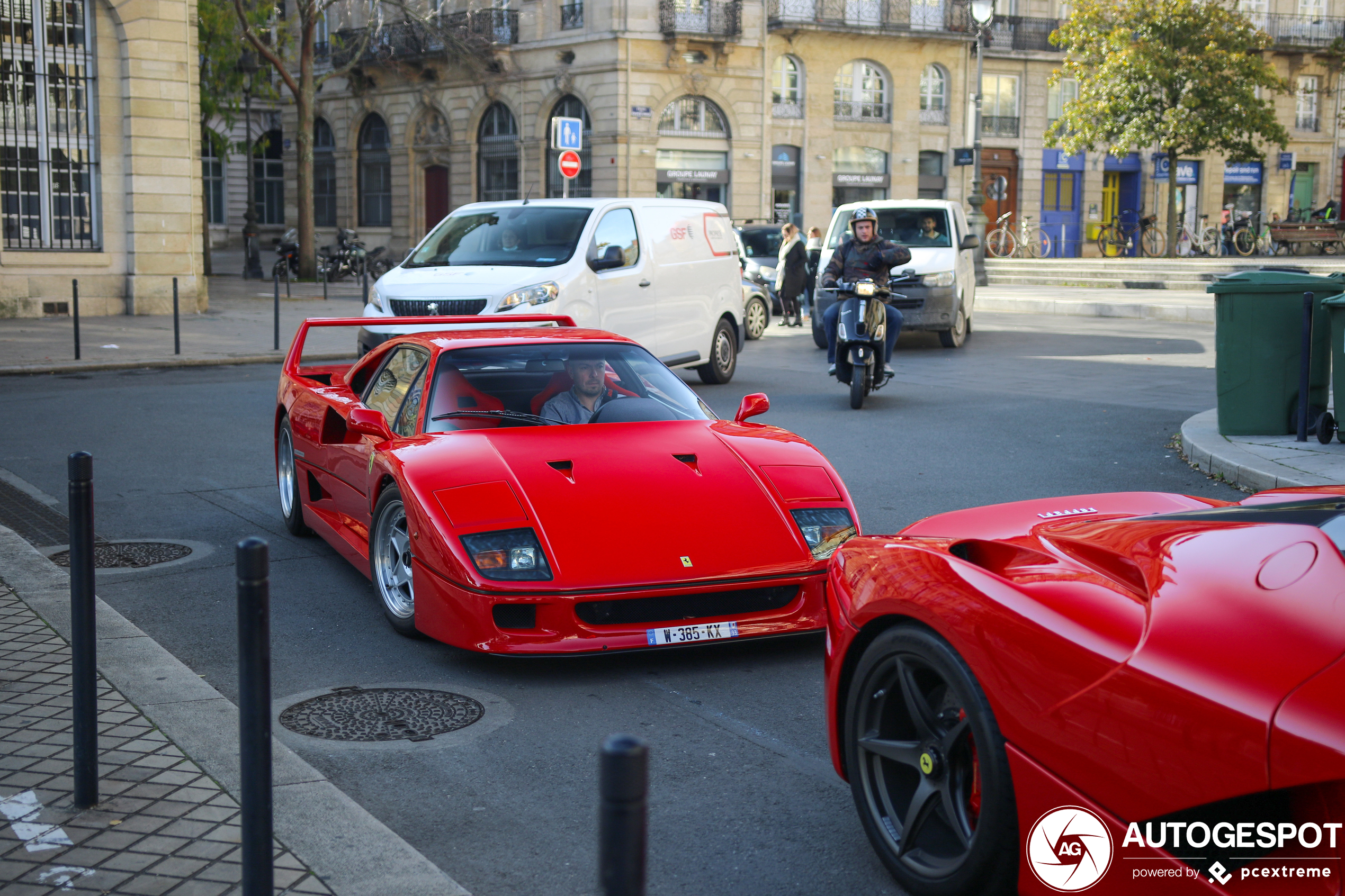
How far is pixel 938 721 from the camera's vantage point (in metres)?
3.18

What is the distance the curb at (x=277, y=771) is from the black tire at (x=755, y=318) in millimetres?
15886

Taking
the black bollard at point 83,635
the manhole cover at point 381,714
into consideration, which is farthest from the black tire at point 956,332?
the black bollard at point 83,635

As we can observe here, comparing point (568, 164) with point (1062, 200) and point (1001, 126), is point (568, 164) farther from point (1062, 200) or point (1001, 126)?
point (1062, 200)

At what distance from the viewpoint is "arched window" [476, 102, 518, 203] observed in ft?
143

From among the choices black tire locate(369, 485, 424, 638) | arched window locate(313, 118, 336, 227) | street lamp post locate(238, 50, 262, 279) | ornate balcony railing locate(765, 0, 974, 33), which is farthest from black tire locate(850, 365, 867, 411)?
arched window locate(313, 118, 336, 227)

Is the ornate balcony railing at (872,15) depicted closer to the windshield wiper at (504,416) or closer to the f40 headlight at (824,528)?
the windshield wiper at (504,416)

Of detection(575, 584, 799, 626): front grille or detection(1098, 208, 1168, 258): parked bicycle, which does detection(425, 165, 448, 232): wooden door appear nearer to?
detection(1098, 208, 1168, 258): parked bicycle

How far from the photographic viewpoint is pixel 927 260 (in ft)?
61.1

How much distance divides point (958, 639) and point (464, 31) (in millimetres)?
42991

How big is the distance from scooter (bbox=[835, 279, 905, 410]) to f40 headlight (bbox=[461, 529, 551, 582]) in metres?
8.16

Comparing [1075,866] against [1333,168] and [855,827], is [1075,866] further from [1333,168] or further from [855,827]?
[1333,168]

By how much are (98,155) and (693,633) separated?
21.4m

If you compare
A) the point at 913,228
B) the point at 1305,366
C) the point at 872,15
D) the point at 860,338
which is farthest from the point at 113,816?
the point at 872,15

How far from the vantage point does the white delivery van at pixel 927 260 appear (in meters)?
18.5
